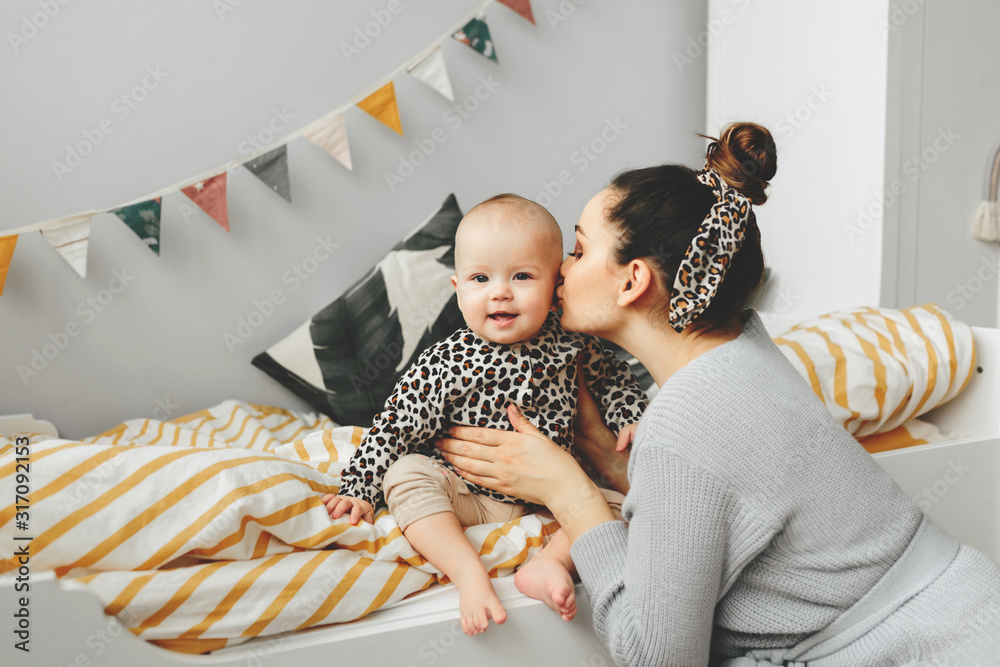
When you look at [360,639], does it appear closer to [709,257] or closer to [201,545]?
[201,545]

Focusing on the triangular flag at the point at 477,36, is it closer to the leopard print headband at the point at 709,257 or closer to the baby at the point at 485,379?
the baby at the point at 485,379

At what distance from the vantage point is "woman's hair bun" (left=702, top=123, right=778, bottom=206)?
93 centimetres

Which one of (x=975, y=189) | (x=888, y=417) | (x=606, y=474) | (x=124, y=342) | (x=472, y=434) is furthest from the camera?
(x=975, y=189)

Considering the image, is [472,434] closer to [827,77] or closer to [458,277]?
[458,277]

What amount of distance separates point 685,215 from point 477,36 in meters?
1.17

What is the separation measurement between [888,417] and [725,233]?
0.75 m

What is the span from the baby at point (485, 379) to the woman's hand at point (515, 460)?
3 centimetres

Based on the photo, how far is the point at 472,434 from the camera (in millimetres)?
1032

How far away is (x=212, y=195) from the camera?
→ 1.59 metres

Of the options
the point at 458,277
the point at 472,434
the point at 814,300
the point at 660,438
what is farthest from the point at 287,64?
the point at 814,300

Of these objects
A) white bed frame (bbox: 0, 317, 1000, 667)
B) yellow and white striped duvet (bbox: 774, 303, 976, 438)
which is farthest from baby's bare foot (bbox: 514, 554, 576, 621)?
yellow and white striped duvet (bbox: 774, 303, 976, 438)

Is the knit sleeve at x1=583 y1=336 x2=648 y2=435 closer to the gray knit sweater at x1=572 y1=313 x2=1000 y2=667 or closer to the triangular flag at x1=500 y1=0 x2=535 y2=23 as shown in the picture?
the gray knit sweater at x1=572 y1=313 x2=1000 y2=667

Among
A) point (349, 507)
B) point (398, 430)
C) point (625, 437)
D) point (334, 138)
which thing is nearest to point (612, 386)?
point (625, 437)

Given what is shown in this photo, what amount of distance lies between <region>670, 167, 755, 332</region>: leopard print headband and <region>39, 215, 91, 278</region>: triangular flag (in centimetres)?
127
